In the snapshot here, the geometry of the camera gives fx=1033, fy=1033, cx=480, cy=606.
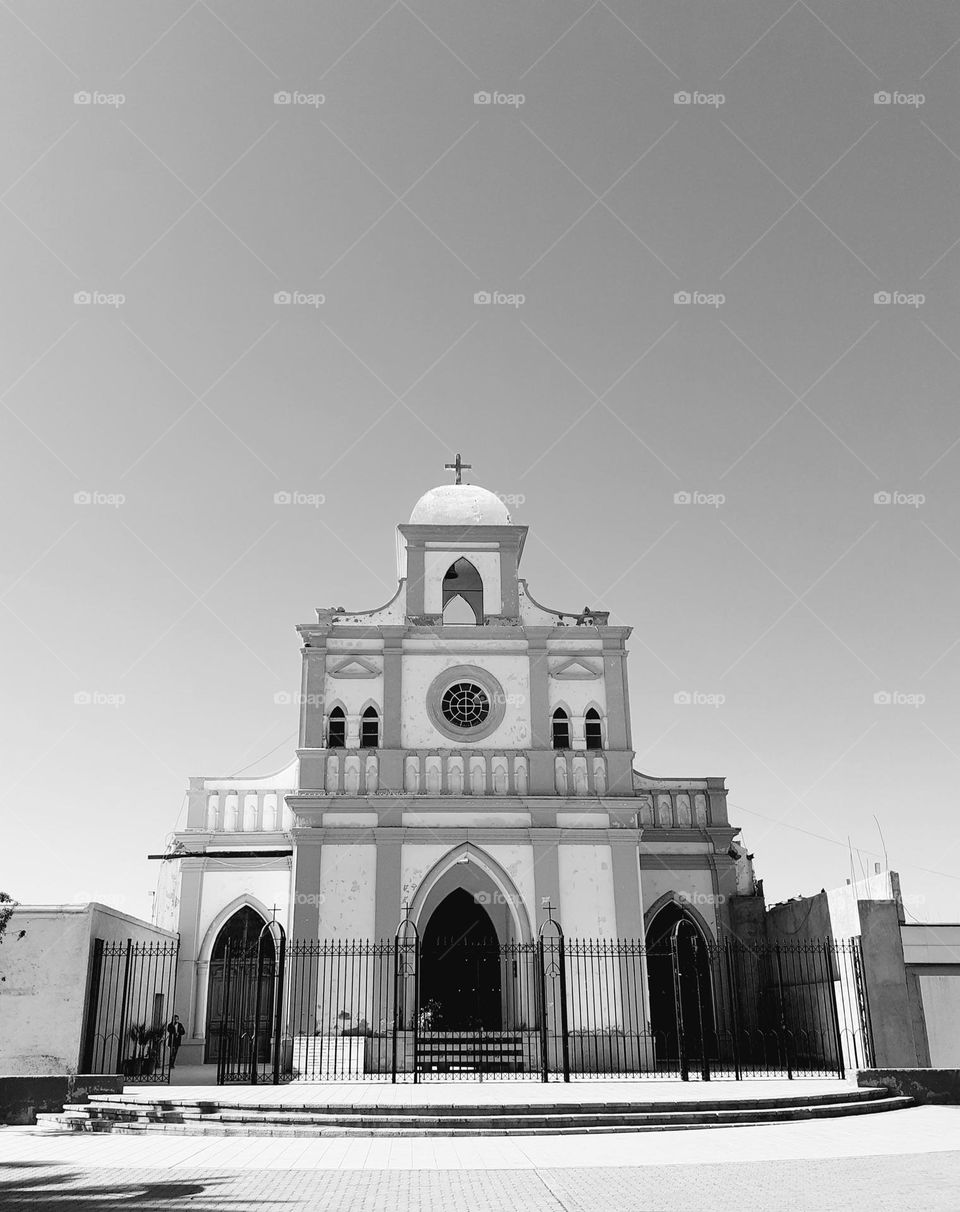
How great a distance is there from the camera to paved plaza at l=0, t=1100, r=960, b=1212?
27.8 ft

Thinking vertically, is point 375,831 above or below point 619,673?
below

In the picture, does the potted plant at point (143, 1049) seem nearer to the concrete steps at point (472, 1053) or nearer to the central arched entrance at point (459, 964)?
the concrete steps at point (472, 1053)

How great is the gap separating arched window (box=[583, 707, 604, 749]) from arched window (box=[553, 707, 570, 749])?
44 centimetres

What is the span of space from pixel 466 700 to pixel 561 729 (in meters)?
2.43

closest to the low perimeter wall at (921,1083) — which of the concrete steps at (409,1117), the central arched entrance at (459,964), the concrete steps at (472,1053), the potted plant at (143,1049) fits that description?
the concrete steps at (409,1117)

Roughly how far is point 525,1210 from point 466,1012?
17293mm

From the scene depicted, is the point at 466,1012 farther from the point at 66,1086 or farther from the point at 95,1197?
the point at 95,1197

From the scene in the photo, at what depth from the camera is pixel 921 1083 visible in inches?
625

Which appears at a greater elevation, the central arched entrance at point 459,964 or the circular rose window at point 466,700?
the circular rose window at point 466,700

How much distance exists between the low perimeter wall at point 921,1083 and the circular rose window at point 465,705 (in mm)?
11873

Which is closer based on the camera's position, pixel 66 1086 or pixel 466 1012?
pixel 66 1086

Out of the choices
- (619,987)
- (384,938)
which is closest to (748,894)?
(619,987)

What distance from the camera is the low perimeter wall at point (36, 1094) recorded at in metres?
14.4

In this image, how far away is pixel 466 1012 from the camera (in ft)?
81.0
